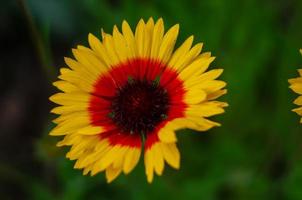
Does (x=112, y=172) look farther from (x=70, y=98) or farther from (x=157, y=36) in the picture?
(x=157, y=36)

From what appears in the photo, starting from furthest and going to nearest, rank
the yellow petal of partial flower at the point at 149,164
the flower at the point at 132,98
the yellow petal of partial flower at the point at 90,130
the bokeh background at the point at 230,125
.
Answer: the bokeh background at the point at 230,125 → the yellow petal of partial flower at the point at 90,130 → the flower at the point at 132,98 → the yellow petal of partial flower at the point at 149,164

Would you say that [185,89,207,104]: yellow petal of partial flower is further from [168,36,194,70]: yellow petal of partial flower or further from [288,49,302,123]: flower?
[288,49,302,123]: flower

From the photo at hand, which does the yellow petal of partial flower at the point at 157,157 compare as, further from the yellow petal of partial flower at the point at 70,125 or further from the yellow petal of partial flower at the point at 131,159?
the yellow petal of partial flower at the point at 70,125

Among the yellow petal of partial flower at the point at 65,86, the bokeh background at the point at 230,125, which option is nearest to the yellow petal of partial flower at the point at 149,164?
the yellow petal of partial flower at the point at 65,86

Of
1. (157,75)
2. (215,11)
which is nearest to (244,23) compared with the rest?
(215,11)

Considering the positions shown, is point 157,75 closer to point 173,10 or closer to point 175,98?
point 175,98

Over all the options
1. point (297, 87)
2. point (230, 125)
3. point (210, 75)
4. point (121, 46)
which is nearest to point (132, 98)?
point (121, 46)

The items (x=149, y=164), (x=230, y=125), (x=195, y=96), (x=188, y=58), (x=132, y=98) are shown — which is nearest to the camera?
(x=149, y=164)
